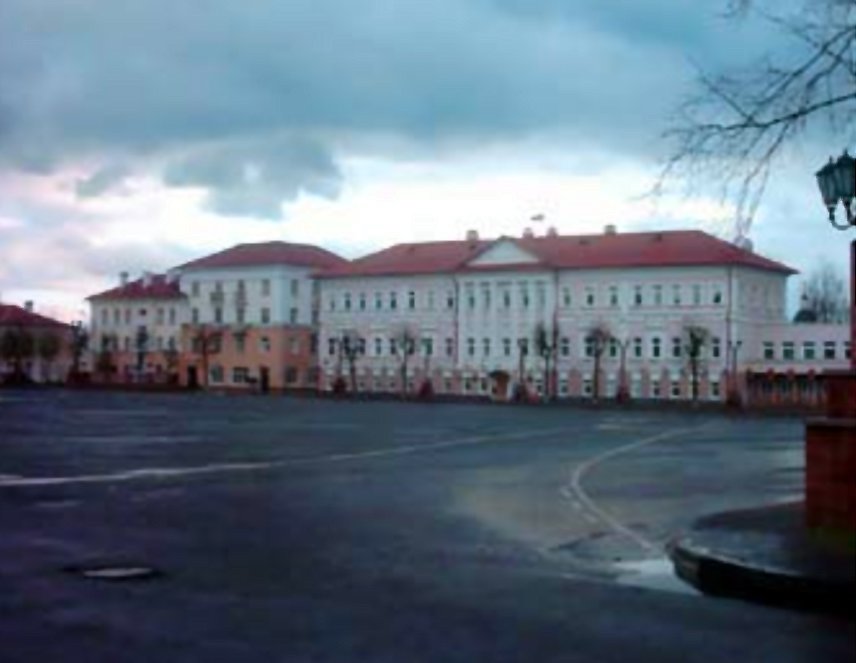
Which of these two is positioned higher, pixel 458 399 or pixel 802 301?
pixel 802 301

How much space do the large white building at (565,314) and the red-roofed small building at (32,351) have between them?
4065 cm

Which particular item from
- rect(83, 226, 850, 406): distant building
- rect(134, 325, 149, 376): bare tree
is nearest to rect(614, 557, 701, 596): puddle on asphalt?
rect(83, 226, 850, 406): distant building

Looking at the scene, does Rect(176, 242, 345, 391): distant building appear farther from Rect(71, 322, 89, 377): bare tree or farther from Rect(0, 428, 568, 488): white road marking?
Rect(0, 428, 568, 488): white road marking

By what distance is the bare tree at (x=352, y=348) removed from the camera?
485ft

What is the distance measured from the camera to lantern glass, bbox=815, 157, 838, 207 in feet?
54.1

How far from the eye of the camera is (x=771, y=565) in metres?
12.7

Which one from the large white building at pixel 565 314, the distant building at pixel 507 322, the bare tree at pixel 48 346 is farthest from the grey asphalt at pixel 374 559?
the bare tree at pixel 48 346

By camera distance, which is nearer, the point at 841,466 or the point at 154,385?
the point at 841,466

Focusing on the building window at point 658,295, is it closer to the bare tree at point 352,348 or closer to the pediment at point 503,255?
the pediment at point 503,255

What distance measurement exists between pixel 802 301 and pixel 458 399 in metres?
56.7

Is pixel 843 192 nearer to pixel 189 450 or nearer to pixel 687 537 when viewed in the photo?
pixel 687 537

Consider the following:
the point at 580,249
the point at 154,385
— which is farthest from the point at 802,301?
the point at 154,385

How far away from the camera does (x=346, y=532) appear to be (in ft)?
56.8

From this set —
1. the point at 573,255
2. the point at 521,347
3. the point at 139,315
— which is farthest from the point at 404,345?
the point at 139,315
